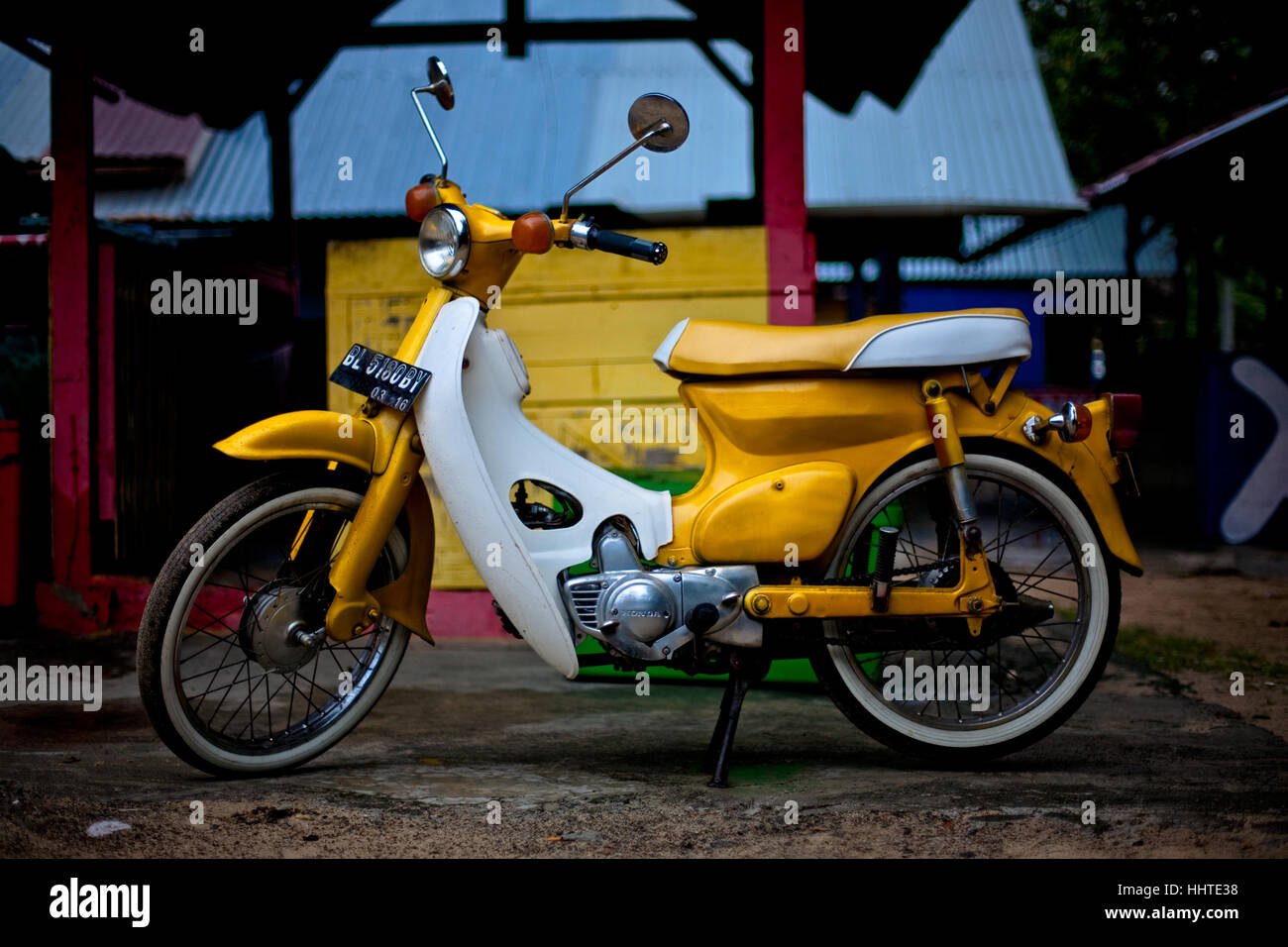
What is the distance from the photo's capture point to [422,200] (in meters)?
2.92

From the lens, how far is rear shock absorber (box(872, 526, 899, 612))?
2.87m

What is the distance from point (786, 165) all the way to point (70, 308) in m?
3.14

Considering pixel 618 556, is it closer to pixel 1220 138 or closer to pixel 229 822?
pixel 229 822

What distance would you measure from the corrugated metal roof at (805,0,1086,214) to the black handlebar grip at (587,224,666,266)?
10.1 metres

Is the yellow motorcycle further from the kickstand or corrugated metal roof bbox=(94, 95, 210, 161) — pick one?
corrugated metal roof bbox=(94, 95, 210, 161)

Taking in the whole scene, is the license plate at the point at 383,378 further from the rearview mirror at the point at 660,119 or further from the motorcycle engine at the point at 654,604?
the rearview mirror at the point at 660,119

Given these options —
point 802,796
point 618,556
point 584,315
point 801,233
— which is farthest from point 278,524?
point 801,233

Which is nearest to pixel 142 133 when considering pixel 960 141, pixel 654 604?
pixel 960 141

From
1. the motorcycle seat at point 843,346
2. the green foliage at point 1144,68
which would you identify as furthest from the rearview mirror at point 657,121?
the green foliage at point 1144,68

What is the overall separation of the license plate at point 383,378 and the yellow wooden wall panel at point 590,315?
197 cm

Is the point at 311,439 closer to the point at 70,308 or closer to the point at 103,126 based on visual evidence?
the point at 70,308

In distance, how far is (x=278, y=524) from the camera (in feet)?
10.1

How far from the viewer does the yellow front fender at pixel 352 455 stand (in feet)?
8.93

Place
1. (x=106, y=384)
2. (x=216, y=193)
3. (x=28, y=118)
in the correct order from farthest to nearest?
(x=216, y=193)
(x=28, y=118)
(x=106, y=384)
